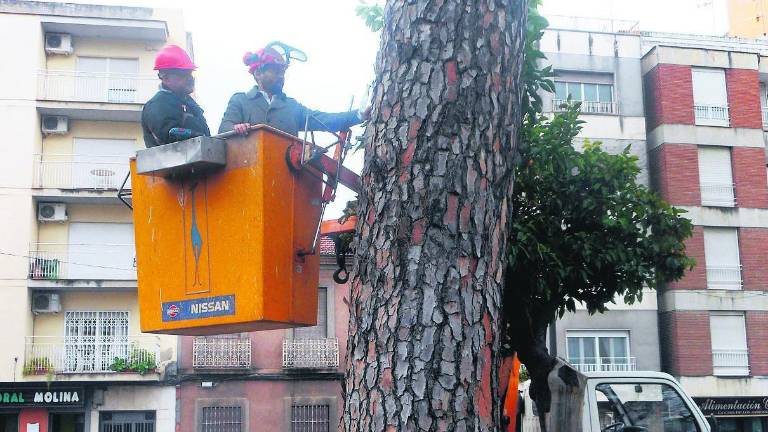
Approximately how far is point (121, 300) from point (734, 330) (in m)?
18.2

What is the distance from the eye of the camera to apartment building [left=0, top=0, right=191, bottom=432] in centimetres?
2656

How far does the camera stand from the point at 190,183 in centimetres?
408

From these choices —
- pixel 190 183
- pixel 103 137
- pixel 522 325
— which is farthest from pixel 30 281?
pixel 190 183

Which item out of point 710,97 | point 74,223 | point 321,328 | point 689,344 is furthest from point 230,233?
point 710,97

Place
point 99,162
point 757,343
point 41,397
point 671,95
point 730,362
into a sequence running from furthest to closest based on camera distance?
1. point 671,95
2. point 757,343
3. point 730,362
4. point 99,162
5. point 41,397

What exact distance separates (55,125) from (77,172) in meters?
1.64

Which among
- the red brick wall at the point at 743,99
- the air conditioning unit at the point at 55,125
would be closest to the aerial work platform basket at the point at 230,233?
the air conditioning unit at the point at 55,125

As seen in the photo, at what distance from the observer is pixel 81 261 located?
27406 millimetres

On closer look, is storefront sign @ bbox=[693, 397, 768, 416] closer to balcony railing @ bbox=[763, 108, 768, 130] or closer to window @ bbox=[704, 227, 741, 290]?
window @ bbox=[704, 227, 741, 290]

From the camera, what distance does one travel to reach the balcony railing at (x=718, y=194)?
98.0 ft

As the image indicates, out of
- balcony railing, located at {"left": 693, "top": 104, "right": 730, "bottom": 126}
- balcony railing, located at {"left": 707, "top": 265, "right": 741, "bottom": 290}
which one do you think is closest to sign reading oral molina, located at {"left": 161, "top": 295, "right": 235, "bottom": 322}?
balcony railing, located at {"left": 707, "top": 265, "right": 741, "bottom": 290}

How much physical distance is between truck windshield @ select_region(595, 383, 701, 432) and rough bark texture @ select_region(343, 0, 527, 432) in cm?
516

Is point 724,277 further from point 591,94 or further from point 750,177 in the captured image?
point 591,94

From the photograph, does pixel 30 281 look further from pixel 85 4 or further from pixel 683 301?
pixel 683 301
